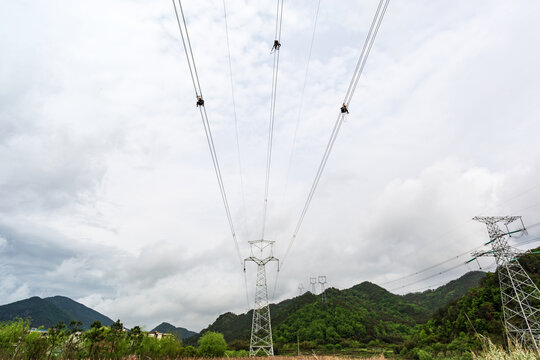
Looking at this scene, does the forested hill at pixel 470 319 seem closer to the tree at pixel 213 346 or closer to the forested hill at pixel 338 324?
the forested hill at pixel 338 324

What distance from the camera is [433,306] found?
596ft

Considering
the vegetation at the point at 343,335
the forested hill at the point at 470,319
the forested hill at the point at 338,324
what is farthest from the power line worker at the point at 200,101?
the forested hill at the point at 338,324

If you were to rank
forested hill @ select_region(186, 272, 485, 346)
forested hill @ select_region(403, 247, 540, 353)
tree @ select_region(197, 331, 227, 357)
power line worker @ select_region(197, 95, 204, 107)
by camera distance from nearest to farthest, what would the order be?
1. power line worker @ select_region(197, 95, 204, 107)
2. forested hill @ select_region(403, 247, 540, 353)
3. tree @ select_region(197, 331, 227, 357)
4. forested hill @ select_region(186, 272, 485, 346)

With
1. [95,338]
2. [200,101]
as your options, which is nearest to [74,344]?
[95,338]

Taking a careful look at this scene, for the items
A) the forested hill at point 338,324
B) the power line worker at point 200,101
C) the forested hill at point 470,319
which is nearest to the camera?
the power line worker at point 200,101

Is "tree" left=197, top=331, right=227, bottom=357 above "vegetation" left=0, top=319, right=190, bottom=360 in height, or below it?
below

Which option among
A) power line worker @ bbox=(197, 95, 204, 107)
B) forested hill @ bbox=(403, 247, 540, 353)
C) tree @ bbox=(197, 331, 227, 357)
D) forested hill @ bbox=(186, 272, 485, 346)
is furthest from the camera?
forested hill @ bbox=(186, 272, 485, 346)

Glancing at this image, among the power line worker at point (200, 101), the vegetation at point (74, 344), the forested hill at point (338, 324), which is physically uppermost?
the power line worker at point (200, 101)

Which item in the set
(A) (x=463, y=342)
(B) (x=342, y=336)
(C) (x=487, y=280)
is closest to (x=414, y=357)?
(A) (x=463, y=342)

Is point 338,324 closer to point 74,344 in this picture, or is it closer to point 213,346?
point 213,346

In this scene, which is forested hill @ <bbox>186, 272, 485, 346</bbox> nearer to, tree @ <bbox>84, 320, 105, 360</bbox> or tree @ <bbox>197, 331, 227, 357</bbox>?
tree @ <bbox>197, 331, 227, 357</bbox>

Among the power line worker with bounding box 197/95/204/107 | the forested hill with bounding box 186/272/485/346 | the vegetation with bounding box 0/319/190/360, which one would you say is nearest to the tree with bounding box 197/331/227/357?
the forested hill with bounding box 186/272/485/346

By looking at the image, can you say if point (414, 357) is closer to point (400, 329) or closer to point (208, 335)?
point (208, 335)

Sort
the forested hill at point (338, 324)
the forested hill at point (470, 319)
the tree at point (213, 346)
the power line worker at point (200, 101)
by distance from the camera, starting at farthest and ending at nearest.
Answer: the forested hill at point (338, 324) → the tree at point (213, 346) → the forested hill at point (470, 319) → the power line worker at point (200, 101)
